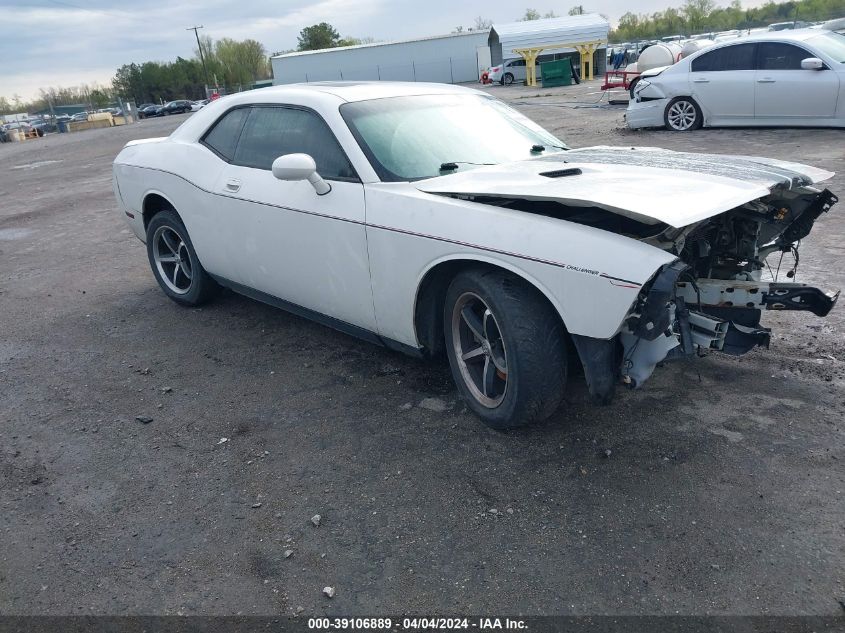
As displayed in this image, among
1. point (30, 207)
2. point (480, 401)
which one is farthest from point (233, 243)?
point (30, 207)

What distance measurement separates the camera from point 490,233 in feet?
10.3

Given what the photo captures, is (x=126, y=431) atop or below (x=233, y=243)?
below

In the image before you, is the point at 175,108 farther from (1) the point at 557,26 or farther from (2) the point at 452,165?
(2) the point at 452,165

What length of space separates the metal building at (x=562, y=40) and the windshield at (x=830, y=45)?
2655 cm

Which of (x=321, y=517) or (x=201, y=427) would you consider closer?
(x=321, y=517)

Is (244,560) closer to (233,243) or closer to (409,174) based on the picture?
(409,174)

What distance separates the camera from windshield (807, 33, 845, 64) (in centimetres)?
1064

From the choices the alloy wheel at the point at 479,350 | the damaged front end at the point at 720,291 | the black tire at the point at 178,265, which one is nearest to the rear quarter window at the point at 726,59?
the damaged front end at the point at 720,291

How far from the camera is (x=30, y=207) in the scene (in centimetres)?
1193

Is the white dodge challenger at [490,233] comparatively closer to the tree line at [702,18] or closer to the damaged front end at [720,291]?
the damaged front end at [720,291]

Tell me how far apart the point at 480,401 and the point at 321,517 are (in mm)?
986

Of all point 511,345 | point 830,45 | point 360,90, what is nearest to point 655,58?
point 830,45

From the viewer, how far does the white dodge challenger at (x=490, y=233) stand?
9.59 feet

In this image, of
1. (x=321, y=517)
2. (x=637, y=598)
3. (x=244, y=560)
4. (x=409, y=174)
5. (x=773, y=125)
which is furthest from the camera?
(x=773, y=125)
